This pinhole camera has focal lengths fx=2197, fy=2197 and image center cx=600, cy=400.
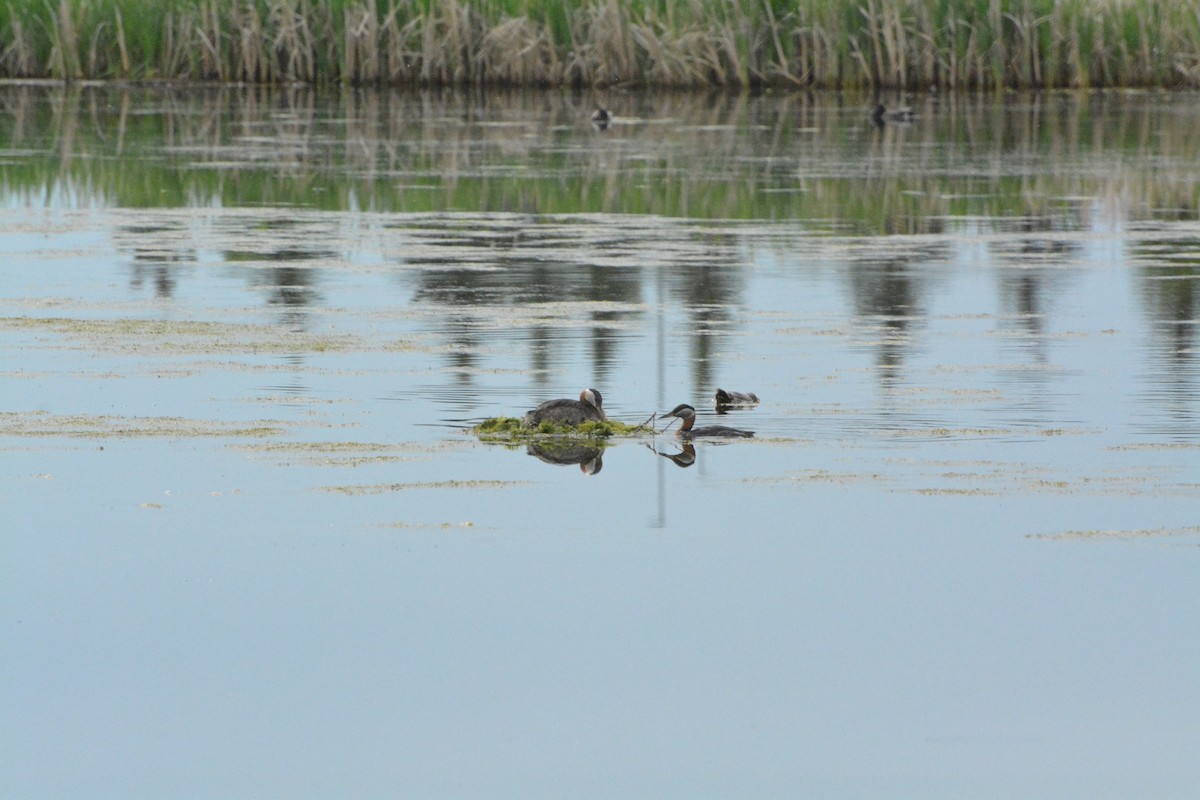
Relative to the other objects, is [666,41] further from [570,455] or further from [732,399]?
[570,455]

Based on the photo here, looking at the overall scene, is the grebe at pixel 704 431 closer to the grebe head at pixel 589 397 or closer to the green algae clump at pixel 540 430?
the green algae clump at pixel 540 430

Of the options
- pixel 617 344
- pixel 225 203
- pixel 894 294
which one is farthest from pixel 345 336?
pixel 225 203

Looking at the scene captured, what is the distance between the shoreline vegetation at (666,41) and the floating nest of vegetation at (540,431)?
23.4 m

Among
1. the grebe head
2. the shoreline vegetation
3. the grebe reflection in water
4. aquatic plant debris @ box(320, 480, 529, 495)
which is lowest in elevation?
aquatic plant debris @ box(320, 480, 529, 495)

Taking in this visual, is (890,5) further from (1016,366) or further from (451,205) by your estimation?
(1016,366)

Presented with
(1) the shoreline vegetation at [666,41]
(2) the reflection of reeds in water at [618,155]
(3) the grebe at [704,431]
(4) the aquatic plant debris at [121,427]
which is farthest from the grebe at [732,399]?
(1) the shoreline vegetation at [666,41]

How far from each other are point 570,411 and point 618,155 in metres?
15.0

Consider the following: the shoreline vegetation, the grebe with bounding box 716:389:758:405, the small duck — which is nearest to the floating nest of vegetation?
the grebe with bounding box 716:389:758:405

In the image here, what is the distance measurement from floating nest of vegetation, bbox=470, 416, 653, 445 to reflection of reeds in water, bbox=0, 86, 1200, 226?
27.3 feet

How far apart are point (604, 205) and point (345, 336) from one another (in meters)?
7.57

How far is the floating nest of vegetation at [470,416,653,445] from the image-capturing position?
8906 mm

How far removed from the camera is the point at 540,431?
8914 mm

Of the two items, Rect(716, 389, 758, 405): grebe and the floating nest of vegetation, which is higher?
Rect(716, 389, 758, 405): grebe

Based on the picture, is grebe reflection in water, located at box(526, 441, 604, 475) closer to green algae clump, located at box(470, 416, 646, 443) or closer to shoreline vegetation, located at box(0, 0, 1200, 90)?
green algae clump, located at box(470, 416, 646, 443)
